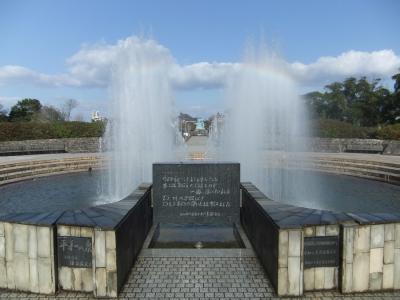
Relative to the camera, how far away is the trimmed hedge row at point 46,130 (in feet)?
110

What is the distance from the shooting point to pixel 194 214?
8234mm

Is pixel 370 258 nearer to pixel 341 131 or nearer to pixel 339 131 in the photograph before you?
pixel 339 131

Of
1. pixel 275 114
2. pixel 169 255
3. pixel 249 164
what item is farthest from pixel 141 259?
pixel 275 114

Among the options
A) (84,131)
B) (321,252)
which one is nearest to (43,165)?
(84,131)

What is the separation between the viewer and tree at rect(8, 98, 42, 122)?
5647 centimetres

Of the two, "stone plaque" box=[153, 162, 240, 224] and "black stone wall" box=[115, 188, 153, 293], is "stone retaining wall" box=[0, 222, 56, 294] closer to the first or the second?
"black stone wall" box=[115, 188, 153, 293]

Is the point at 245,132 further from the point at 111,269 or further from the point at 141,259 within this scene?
the point at 111,269

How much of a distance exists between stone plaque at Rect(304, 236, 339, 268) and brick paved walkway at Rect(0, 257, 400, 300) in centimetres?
43

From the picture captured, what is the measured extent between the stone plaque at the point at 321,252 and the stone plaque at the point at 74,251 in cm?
311

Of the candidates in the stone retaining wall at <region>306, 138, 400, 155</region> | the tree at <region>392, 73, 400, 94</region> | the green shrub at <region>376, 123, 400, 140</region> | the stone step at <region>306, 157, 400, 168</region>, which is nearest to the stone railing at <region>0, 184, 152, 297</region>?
the stone step at <region>306, 157, 400, 168</region>

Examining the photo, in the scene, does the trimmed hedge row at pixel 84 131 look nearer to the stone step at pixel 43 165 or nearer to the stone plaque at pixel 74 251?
the stone step at pixel 43 165

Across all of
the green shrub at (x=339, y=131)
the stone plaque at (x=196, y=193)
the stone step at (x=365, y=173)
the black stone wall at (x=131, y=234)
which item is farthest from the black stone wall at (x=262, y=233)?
the green shrub at (x=339, y=131)

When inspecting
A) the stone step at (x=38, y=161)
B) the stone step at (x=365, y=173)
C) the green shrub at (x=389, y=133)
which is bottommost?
the stone step at (x=365, y=173)

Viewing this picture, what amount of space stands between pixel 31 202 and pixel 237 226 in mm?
7609
